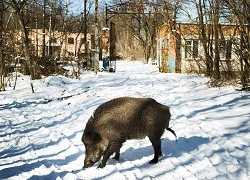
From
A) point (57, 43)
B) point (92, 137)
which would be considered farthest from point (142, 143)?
point (57, 43)

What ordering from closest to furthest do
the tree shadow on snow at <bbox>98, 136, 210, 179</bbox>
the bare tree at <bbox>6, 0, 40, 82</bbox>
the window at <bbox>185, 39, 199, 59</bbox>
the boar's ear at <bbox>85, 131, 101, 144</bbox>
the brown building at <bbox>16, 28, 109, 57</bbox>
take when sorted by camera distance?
the boar's ear at <bbox>85, 131, 101, 144</bbox>
the tree shadow on snow at <bbox>98, 136, 210, 179</bbox>
the bare tree at <bbox>6, 0, 40, 82</bbox>
the window at <bbox>185, 39, 199, 59</bbox>
the brown building at <bbox>16, 28, 109, 57</bbox>

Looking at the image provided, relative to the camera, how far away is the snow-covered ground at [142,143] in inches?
175

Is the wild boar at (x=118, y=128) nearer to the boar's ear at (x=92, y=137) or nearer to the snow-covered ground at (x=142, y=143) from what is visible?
the boar's ear at (x=92, y=137)

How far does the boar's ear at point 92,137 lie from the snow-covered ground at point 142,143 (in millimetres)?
454

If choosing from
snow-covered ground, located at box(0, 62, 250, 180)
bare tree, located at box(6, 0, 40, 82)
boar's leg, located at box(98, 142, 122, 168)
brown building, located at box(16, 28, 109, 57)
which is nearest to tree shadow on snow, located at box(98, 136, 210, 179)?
snow-covered ground, located at box(0, 62, 250, 180)

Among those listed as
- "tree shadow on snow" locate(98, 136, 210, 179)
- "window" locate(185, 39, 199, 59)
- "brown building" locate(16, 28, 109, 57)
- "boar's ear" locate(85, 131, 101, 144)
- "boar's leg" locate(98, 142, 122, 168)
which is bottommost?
"tree shadow on snow" locate(98, 136, 210, 179)

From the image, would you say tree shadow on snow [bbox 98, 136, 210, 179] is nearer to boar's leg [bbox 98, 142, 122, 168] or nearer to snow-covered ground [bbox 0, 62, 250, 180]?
snow-covered ground [bbox 0, 62, 250, 180]

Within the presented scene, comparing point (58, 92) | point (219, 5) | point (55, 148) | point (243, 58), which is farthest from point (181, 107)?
point (58, 92)

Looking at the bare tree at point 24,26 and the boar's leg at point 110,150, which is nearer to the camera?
the boar's leg at point 110,150

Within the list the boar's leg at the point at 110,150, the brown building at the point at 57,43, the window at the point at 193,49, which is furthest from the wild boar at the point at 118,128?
the brown building at the point at 57,43

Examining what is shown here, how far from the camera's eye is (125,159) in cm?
504

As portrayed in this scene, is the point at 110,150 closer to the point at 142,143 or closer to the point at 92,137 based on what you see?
the point at 92,137

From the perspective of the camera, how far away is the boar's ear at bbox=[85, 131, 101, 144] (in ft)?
15.1

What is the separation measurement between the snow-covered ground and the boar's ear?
45cm
